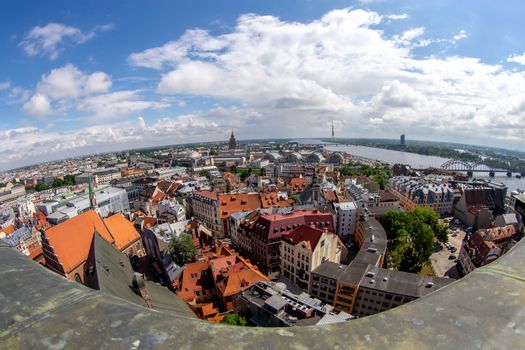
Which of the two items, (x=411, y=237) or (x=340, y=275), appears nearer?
(x=340, y=275)

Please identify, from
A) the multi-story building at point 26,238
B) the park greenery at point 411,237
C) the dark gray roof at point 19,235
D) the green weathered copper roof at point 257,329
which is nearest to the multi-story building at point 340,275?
the park greenery at point 411,237

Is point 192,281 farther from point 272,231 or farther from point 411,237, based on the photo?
point 411,237

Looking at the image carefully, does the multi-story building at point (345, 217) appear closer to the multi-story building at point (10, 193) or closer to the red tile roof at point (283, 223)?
the red tile roof at point (283, 223)

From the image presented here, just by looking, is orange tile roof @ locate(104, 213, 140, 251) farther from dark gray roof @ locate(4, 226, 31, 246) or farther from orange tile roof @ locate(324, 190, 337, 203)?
orange tile roof @ locate(324, 190, 337, 203)

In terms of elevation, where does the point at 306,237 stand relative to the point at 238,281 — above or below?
above

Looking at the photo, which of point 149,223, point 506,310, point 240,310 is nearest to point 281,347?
point 506,310

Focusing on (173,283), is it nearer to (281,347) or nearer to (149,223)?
(149,223)

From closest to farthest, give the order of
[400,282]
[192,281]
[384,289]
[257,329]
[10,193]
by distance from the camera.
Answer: [257,329], [384,289], [400,282], [192,281], [10,193]

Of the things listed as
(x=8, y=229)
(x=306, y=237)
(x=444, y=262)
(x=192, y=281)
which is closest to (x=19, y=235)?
(x=8, y=229)
